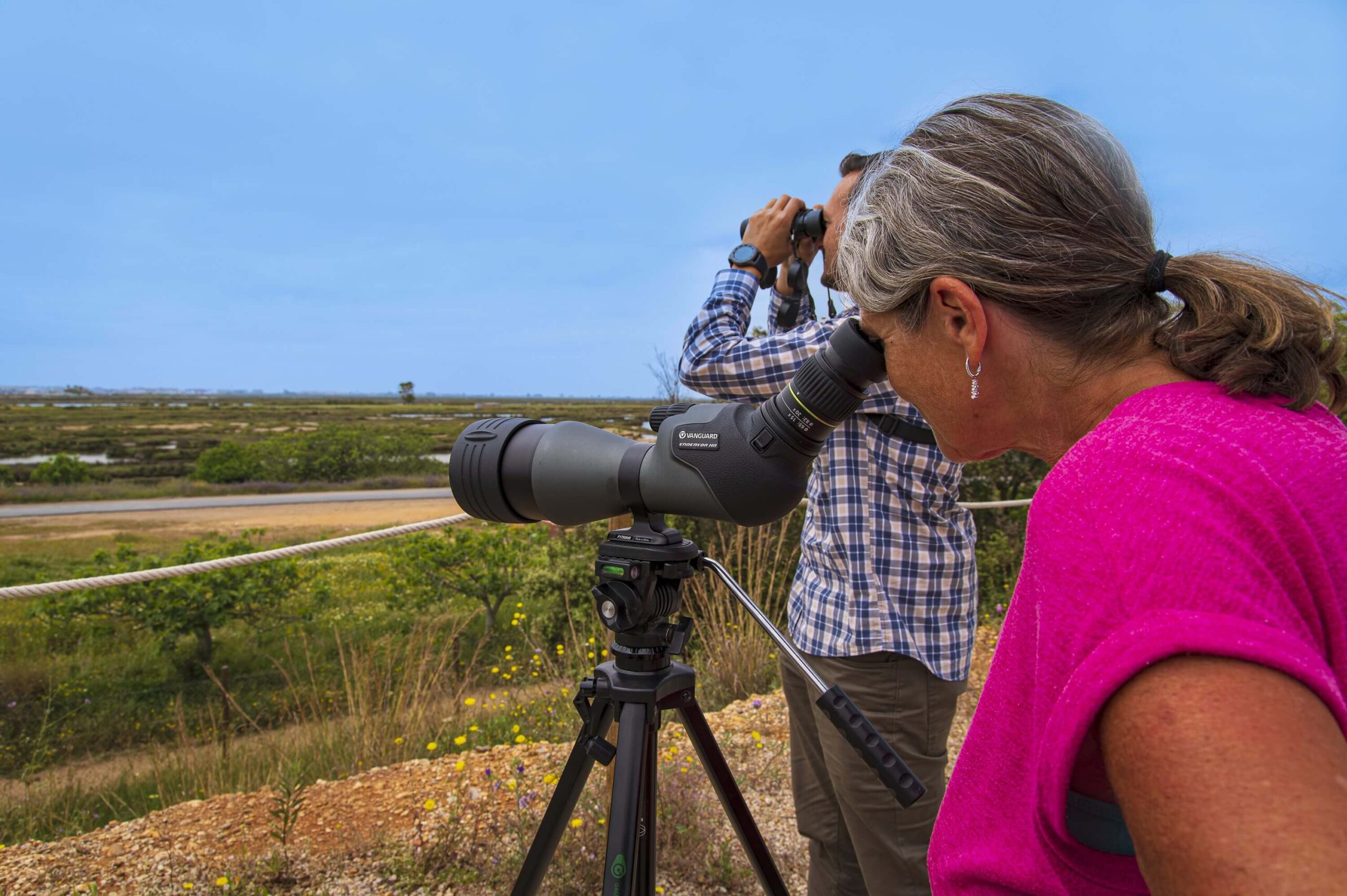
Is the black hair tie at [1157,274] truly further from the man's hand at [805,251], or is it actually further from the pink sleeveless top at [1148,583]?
the man's hand at [805,251]

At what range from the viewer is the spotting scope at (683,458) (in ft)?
3.93

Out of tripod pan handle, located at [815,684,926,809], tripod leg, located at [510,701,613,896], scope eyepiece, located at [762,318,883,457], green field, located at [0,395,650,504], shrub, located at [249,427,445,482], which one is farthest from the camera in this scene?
shrub, located at [249,427,445,482]

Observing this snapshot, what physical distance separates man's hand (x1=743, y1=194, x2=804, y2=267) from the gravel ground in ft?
5.83

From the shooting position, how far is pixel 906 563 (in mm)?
1526

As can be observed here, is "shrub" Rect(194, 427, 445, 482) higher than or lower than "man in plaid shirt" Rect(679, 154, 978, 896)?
lower

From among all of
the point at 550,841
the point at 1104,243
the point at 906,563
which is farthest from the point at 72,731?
the point at 1104,243

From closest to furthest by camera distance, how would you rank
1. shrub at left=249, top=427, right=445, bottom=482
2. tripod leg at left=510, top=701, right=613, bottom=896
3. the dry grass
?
tripod leg at left=510, top=701, right=613, bottom=896
the dry grass
shrub at left=249, top=427, right=445, bottom=482

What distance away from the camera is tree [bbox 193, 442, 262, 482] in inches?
1321

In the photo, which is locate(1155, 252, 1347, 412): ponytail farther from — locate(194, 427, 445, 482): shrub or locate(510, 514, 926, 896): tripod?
locate(194, 427, 445, 482): shrub

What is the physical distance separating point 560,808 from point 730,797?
30 cm

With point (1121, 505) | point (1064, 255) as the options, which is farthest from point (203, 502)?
point (1121, 505)

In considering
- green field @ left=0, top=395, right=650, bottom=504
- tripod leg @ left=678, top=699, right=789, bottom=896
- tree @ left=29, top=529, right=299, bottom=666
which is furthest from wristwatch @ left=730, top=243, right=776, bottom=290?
tree @ left=29, top=529, right=299, bottom=666

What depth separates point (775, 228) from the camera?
1828 millimetres

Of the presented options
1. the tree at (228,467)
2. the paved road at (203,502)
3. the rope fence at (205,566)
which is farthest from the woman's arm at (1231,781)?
the tree at (228,467)
